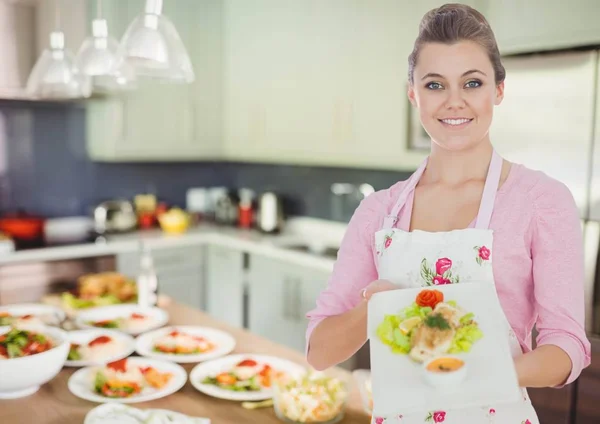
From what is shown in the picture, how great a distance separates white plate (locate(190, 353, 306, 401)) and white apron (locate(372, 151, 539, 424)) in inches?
20.3

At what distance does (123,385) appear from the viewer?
162cm

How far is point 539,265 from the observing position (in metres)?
0.99

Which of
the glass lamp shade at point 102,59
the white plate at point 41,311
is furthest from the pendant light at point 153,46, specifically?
the white plate at point 41,311

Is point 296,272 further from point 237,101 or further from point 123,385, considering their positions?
point 123,385

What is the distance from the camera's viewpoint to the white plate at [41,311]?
217cm

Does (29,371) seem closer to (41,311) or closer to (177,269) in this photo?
(41,311)

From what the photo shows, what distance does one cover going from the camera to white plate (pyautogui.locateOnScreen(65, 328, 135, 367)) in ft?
5.91

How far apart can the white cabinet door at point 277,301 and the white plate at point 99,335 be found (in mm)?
1631

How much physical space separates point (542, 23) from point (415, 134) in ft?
2.82

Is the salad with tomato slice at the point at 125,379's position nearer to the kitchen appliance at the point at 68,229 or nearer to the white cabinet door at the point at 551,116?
the white cabinet door at the point at 551,116

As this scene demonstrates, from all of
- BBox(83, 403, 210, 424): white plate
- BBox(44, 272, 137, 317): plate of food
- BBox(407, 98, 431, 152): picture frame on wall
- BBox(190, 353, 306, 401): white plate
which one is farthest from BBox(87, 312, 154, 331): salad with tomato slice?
BBox(407, 98, 431, 152): picture frame on wall

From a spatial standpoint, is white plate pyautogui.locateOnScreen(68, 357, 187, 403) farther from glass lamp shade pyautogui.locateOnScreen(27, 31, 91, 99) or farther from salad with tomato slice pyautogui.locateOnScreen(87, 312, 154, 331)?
glass lamp shade pyautogui.locateOnScreen(27, 31, 91, 99)

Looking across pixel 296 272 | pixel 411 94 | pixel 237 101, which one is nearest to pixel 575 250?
pixel 411 94

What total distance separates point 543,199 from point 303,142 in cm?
290
